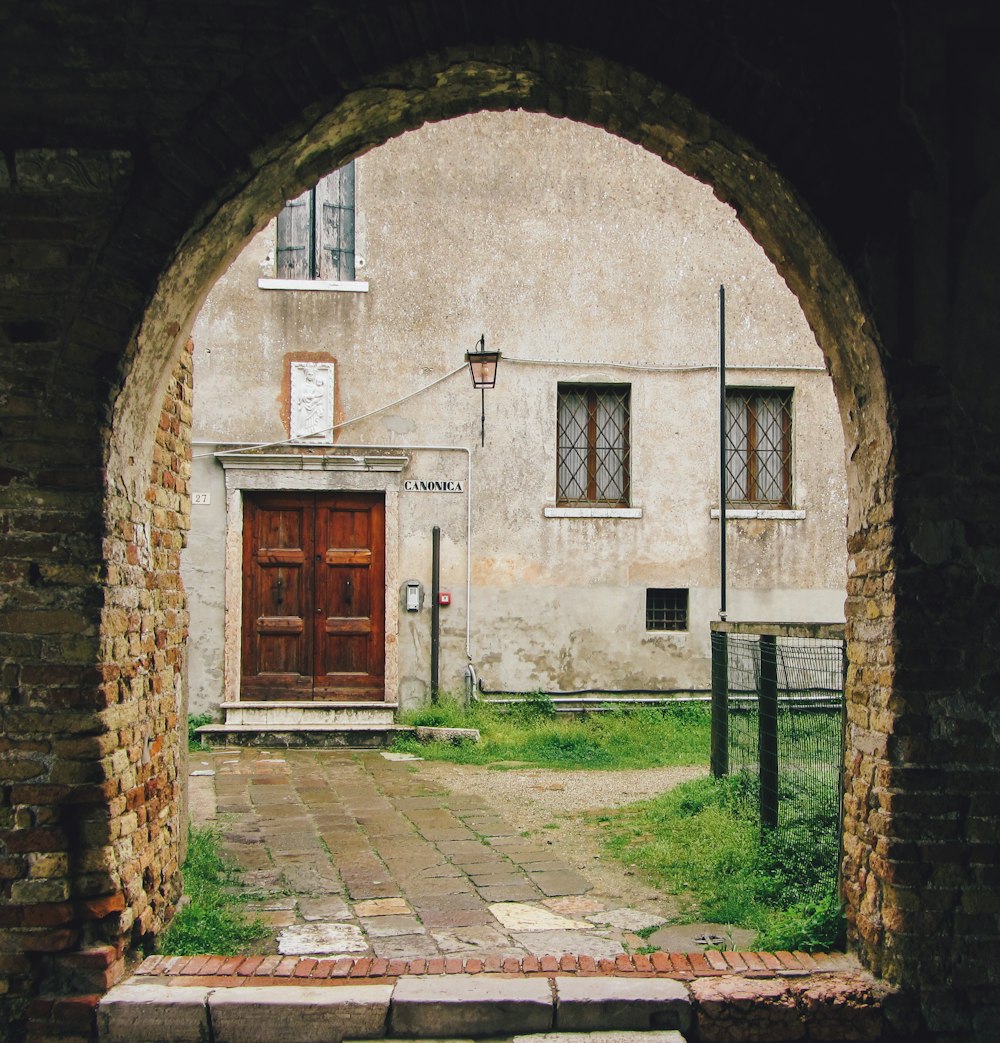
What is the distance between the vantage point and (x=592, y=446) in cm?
1200

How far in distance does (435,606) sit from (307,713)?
1746mm

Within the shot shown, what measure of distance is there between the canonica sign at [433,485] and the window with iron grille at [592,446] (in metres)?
1.15

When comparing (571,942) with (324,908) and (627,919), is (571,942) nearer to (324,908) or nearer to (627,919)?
(627,919)

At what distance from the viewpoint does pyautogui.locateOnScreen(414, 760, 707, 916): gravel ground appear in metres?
5.69

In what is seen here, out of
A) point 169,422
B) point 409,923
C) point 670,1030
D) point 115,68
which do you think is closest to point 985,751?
point 670,1030

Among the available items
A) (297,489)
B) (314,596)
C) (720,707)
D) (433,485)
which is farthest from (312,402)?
(720,707)

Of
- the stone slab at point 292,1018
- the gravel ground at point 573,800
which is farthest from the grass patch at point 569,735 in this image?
the stone slab at point 292,1018

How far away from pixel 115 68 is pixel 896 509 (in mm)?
3231

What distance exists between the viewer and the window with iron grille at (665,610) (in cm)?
1200

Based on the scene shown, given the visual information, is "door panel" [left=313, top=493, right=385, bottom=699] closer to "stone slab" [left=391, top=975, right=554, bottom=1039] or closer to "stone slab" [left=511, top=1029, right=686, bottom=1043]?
"stone slab" [left=391, top=975, right=554, bottom=1039]

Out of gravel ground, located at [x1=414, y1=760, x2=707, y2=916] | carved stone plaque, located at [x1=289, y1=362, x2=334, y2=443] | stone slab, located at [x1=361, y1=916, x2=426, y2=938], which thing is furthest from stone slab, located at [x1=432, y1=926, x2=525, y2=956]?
carved stone plaque, located at [x1=289, y1=362, x2=334, y2=443]

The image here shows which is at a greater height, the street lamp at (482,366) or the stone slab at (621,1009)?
the street lamp at (482,366)

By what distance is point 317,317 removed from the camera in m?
11.6

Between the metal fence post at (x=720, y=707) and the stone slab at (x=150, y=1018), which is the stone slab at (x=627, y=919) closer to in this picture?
the stone slab at (x=150, y=1018)
